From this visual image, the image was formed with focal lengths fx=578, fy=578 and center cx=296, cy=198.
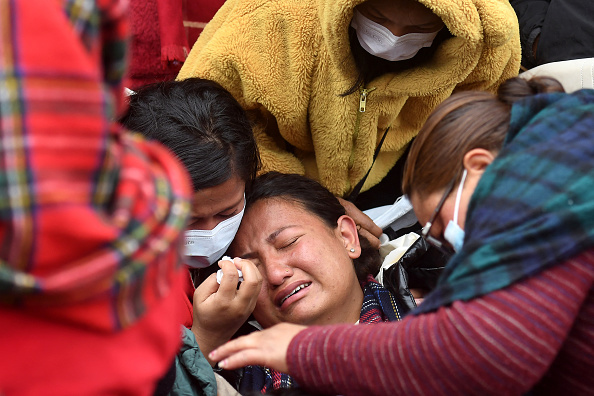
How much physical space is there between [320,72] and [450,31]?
1.91 feet

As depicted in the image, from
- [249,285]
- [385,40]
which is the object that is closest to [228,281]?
[249,285]

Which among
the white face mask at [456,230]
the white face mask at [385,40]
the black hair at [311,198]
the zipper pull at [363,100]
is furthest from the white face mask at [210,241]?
the white face mask at [456,230]

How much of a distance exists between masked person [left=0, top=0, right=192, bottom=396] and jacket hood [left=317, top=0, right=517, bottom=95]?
1.56 meters

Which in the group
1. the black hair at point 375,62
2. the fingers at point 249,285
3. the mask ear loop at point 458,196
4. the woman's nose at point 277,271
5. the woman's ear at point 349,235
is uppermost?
the mask ear loop at point 458,196

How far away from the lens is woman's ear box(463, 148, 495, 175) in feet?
4.32

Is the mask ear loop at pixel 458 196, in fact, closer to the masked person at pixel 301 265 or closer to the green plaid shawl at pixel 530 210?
the green plaid shawl at pixel 530 210

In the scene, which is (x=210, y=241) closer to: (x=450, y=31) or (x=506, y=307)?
(x=450, y=31)

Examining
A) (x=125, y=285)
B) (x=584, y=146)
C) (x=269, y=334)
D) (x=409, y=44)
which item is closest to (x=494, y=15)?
(x=409, y=44)

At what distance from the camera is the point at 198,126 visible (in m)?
2.12

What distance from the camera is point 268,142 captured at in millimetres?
Answer: 2723

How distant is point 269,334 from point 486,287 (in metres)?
0.48

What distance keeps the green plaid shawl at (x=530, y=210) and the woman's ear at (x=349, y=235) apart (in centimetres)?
112

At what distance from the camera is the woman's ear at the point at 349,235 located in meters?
2.33

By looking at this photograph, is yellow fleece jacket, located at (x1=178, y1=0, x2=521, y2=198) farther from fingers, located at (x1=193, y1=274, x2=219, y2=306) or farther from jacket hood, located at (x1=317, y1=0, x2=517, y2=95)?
fingers, located at (x1=193, y1=274, x2=219, y2=306)
